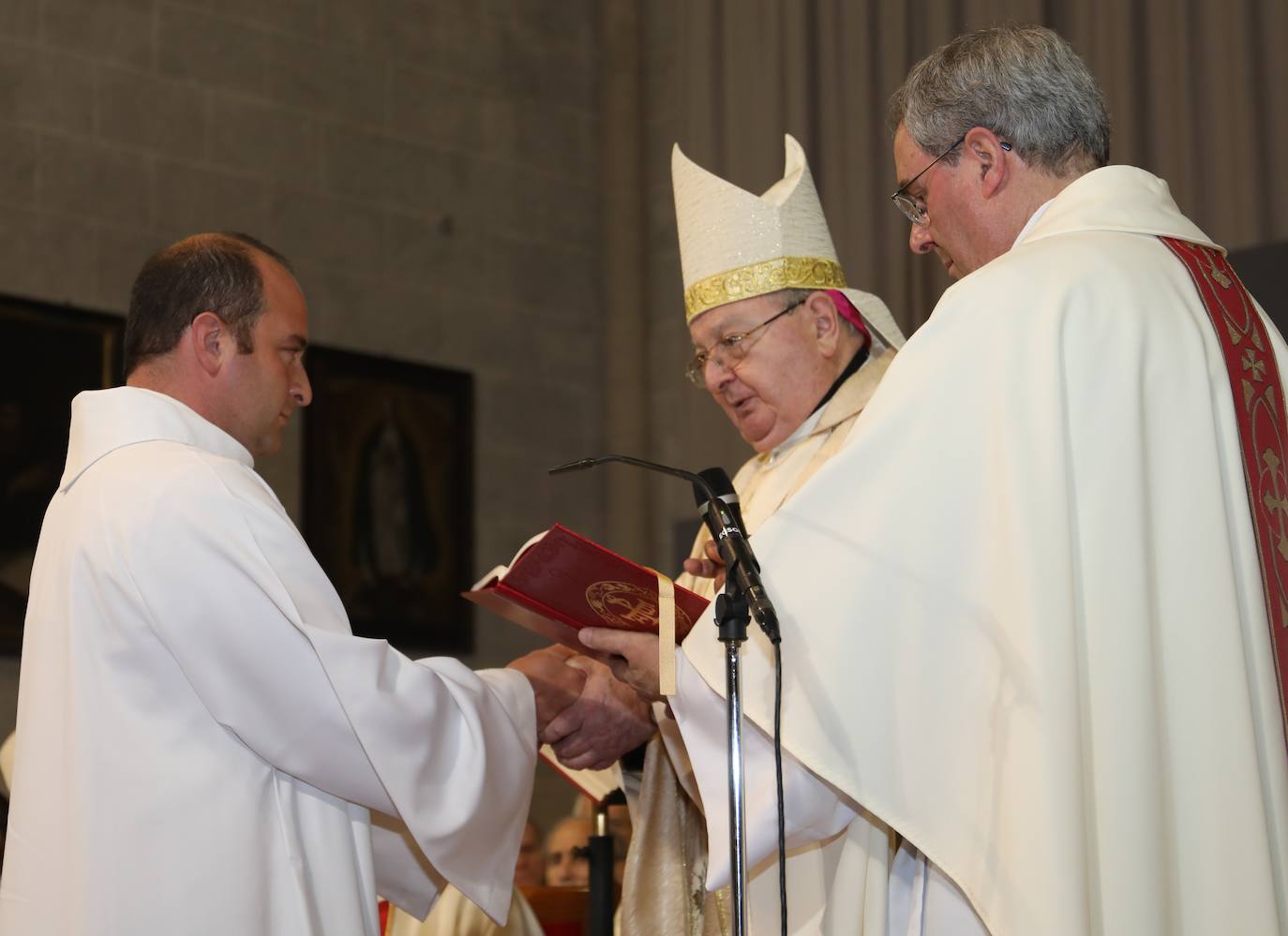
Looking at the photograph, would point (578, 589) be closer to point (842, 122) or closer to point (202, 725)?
point (202, 725)

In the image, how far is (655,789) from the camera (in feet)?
12.3

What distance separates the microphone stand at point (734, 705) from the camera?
84.3 inches

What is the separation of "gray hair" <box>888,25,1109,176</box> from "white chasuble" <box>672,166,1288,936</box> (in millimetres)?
271

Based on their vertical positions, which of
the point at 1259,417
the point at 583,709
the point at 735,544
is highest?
the point at 1259,417

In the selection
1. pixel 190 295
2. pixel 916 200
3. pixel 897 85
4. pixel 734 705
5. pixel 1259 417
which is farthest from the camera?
pixel 897 85

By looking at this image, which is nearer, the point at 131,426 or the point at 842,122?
the point at 131,426

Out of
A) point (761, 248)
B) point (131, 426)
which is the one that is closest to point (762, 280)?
point (761, 248)

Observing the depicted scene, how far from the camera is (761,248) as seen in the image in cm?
412

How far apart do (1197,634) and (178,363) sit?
197 cm

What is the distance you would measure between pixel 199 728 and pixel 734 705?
1.10m

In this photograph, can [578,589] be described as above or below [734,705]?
above

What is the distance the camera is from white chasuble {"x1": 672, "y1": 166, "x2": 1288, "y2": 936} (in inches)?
86.1

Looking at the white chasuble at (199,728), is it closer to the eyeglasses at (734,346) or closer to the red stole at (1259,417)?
the eyeglasses at (734,346)

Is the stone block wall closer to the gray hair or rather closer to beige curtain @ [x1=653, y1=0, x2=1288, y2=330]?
beige curtain @ [x1=653, y1=0, x2=1288, y2=330]
